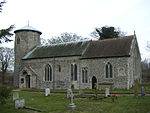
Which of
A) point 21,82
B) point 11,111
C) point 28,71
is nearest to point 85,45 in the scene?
point 28,71

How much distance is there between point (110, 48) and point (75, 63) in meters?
5.98

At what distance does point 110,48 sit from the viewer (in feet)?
84.8

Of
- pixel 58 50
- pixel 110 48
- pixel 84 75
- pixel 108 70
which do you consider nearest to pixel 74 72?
pixel 84 75

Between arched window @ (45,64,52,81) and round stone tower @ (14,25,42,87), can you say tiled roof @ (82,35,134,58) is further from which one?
round stone tower @ (14,25,42,87)

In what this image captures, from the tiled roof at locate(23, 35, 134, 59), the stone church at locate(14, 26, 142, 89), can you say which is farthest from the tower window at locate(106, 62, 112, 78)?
the tiled roof at locate(23, 35, 134, 59)

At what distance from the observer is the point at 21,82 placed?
30859 millimetres

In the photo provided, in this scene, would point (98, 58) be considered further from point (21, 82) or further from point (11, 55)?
point (11, 55)

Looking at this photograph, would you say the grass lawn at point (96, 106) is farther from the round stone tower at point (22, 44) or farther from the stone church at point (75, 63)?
the round stone tower at point (22, 44)

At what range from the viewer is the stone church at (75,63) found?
24180 mm

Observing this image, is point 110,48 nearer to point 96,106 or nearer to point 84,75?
point 84,75

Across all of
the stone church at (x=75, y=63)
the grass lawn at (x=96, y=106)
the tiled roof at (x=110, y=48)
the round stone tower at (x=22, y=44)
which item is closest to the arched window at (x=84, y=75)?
the stone church at (x=75, y=63)

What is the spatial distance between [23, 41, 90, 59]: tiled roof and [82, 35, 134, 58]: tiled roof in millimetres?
1337

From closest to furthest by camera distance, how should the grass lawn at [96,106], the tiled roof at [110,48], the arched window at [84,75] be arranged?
the grass lawn at [96,106] < the tiled roof at [110,48] < the arched window at [84,75]

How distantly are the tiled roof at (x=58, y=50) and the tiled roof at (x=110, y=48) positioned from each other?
4.39 feet
